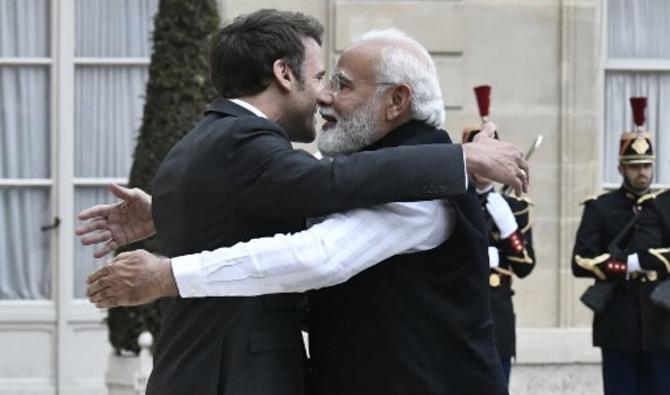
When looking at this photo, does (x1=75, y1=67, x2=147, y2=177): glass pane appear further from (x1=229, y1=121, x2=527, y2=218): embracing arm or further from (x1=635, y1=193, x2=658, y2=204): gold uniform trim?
(x1=229, y1=121, x2=527, y2=218): embracing arm

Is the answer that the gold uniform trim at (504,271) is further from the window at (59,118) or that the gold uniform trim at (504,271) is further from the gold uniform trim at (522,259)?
the window at (59,118)

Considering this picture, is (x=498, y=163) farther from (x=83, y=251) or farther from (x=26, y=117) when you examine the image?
(x=26, y=117)

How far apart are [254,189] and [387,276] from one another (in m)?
0.36

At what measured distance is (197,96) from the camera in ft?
32.6

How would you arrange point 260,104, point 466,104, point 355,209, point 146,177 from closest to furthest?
point 355,209 < point 260,104 < point 146,177 < point 466,104

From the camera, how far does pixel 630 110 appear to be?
464 inches

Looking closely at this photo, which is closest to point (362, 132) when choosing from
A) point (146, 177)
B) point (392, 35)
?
point (392, 35)

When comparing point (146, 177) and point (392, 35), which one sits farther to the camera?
point (146, 177)

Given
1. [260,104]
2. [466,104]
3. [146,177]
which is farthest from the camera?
[466,104]

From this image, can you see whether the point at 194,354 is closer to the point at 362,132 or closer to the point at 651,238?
the point at 362,132

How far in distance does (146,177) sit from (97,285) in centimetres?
567

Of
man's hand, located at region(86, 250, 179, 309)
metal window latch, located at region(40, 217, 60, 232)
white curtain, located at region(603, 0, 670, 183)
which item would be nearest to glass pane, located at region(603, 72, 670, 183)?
white curtain, located at region(603, 0, 670, 183)

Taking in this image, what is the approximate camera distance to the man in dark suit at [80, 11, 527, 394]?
3949 mm

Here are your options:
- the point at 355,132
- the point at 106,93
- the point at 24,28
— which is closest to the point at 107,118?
the point at 106,93
